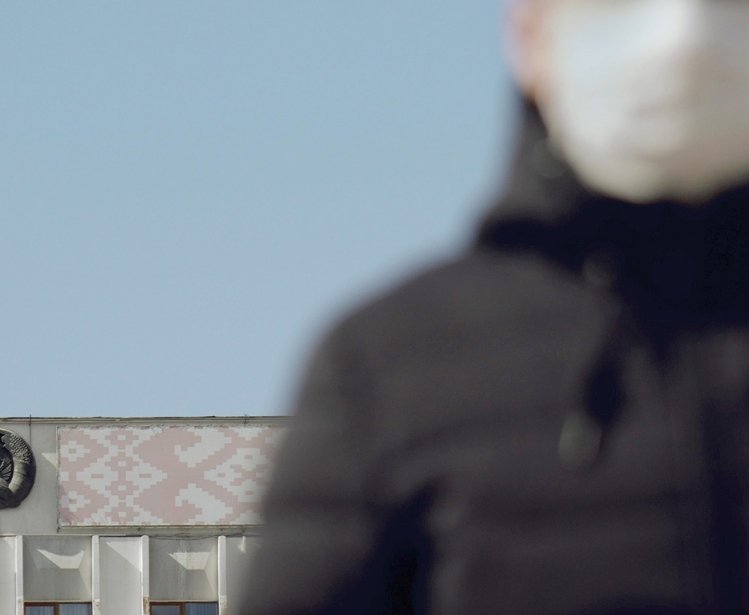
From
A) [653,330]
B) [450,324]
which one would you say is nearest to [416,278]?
[450,324]

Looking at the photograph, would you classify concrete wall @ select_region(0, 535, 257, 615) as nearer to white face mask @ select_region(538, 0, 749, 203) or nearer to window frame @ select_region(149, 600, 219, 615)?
window frame @ select_region(149, 600, 219, 615)

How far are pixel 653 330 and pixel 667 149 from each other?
0.48ft

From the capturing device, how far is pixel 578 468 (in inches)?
58.7

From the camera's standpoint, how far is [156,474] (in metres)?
30.1

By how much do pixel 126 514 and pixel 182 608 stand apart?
1679 mm

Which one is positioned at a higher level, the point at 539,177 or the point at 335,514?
the point at 539,177

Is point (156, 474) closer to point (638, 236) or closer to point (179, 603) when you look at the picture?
point (179, 603)

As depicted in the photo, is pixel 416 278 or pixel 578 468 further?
pixel 416 278

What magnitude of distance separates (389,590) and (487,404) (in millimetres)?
171

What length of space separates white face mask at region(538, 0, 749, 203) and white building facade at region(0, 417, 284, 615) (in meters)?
28.2

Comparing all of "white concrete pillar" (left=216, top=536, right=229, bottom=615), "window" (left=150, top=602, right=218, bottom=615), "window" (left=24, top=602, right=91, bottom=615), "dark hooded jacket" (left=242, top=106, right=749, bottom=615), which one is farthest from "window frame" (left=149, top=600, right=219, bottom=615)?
"dark hooded jacket" (left=242, top=106, right=749, bottom=615)

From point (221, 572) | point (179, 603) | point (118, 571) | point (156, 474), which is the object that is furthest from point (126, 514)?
point (221, 572)

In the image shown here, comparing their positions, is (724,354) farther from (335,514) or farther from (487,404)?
(335,514)

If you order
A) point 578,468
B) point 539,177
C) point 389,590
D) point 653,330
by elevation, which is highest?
point 539,177
